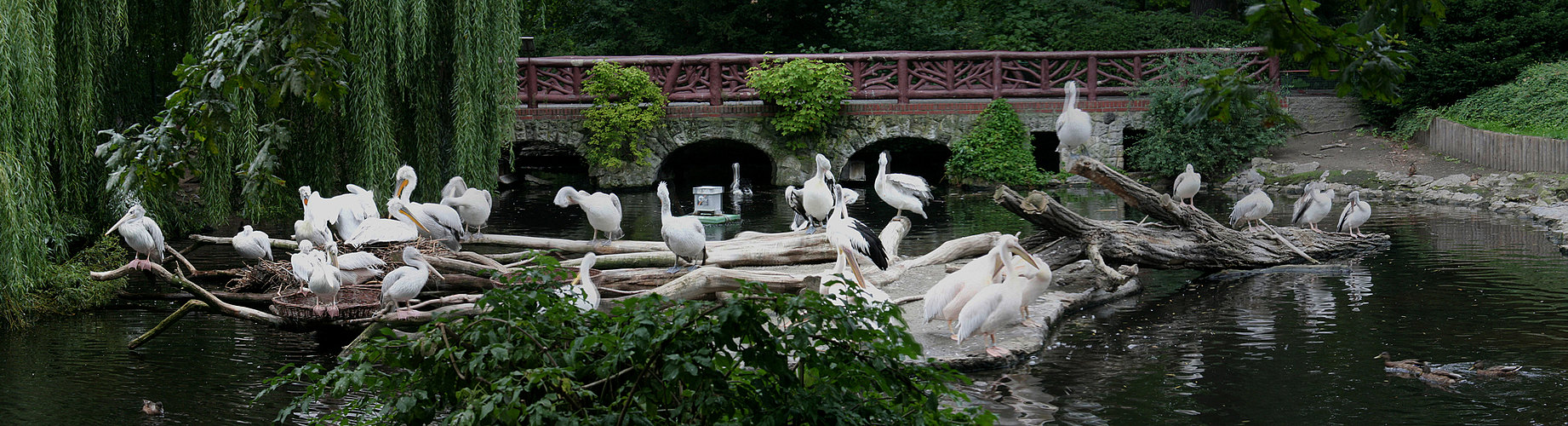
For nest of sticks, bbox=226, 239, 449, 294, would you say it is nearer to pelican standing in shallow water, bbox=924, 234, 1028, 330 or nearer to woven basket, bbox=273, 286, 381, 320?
woven basket, bbox=273, 286, 381, 320

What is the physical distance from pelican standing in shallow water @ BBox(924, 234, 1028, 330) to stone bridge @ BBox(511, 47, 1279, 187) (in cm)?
1232

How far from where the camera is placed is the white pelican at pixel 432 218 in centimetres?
884

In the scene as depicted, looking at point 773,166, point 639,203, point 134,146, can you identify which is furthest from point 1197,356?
point 773,166

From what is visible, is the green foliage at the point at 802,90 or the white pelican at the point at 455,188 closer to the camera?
the white pelican at the point at 455,188

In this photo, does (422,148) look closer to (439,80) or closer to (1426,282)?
(439,80)

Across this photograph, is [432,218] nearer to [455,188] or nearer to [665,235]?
[455,188]

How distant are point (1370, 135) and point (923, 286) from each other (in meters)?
13.9

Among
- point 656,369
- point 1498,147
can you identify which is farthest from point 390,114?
point 1498,147

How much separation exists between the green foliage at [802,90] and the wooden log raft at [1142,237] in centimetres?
945

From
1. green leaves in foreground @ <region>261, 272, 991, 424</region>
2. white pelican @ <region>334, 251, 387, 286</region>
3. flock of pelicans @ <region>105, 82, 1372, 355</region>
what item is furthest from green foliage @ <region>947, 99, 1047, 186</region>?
green leaves in foreground @ <region>261, 272, 991, 424</region>

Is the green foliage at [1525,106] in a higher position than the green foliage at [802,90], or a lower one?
lower

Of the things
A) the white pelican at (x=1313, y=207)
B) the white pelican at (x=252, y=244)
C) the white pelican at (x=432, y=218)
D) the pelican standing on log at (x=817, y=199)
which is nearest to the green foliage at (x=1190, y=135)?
the white pelican at (x=1313, y=207)

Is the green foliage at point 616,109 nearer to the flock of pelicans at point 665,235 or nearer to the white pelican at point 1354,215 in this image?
the flock of pelicans at point 665,235

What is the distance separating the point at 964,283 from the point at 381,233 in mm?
4261
